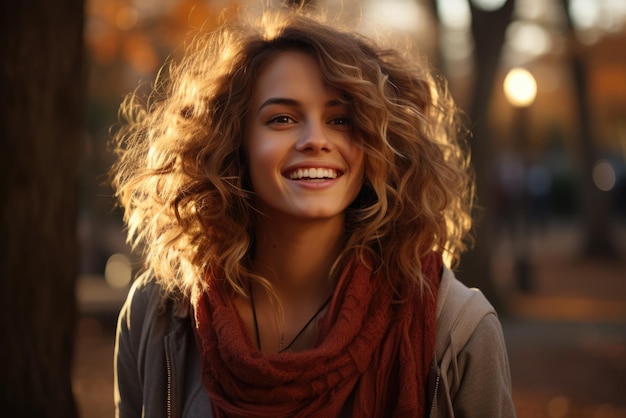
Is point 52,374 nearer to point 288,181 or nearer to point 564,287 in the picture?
point 288,181

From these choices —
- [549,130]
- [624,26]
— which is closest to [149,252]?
[624,26]

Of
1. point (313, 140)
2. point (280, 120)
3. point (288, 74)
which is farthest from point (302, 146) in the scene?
point (288, 74)

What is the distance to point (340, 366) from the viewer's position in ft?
9.89

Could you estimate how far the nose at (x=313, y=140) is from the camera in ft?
10.3

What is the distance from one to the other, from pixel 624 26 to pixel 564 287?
9096 millimetres

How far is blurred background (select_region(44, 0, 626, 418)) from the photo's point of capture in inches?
352

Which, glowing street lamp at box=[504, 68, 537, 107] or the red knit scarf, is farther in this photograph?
glowing street lamp at box=[504, 68, 537, 107]

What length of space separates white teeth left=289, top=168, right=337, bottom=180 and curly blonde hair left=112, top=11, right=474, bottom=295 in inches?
7.3

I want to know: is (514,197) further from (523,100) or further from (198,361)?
(198,361)

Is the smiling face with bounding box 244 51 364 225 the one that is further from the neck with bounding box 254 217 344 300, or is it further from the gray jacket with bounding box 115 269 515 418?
the gray jacket with bounding box 115 269 515 418

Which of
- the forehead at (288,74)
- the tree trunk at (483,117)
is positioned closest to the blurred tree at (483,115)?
the tree trunk at (483,117)

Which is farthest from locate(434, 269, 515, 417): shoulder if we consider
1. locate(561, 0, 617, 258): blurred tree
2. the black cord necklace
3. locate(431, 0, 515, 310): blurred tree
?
locate(561, 0, 617, 258): blurred tree

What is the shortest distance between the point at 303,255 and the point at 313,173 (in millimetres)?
402

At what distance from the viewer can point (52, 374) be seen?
13.9 ft
